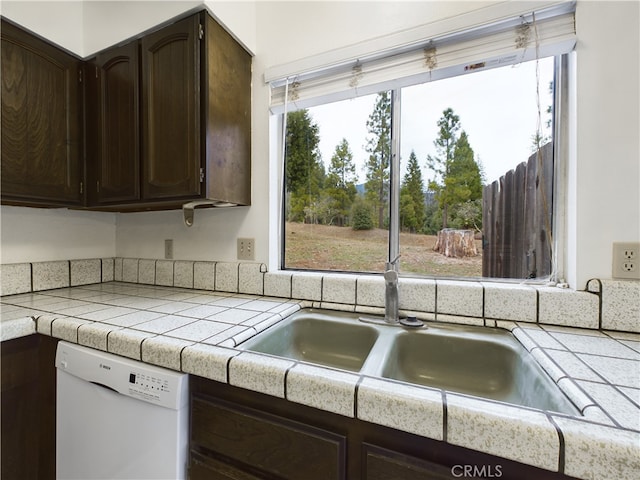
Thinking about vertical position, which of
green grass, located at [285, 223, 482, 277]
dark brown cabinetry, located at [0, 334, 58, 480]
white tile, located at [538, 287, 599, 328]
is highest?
green grass, located at [285, 223, 482, 277]

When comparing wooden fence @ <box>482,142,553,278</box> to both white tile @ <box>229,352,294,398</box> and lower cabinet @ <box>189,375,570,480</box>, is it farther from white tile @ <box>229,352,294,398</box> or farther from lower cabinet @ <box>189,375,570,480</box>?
white tile @ <box>229,352,294,398</box>

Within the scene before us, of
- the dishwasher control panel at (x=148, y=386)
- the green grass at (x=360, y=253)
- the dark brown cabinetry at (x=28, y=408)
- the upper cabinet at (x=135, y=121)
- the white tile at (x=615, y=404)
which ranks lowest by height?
the dark brown cabinetry at (x=28, y=408)

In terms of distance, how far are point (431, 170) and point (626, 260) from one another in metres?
0.68

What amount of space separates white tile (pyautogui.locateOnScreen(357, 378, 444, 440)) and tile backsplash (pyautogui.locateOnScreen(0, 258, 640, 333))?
54 centimetres

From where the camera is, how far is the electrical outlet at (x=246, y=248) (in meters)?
1.32

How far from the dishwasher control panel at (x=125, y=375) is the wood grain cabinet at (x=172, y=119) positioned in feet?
2.05

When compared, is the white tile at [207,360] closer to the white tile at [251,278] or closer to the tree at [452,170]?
the white tile at [251,278]

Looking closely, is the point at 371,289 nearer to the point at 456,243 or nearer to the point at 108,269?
the point at 456,243

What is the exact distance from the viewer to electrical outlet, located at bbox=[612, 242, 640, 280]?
0.80 meters

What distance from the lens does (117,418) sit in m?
0.74

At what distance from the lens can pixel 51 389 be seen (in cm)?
91

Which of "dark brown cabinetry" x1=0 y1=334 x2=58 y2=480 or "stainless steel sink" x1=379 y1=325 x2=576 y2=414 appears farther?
"dark brown cabinetry" x1=0 y1=334 x2=58 y2=480

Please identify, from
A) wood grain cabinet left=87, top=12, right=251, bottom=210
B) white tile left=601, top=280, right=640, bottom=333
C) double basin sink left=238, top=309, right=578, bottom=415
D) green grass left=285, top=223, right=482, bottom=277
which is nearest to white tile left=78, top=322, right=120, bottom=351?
double basin sink left=238, top=309, right=578, bottom=415

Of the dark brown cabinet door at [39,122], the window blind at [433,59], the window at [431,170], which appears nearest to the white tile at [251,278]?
the window at [431,170]
